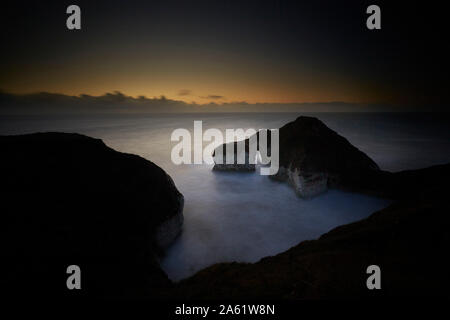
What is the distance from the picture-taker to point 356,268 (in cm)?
457

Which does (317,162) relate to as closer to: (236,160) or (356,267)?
(236,160)

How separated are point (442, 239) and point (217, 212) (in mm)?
10157

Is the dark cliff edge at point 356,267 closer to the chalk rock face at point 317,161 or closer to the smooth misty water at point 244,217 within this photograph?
the smooth misty water at point 244,217

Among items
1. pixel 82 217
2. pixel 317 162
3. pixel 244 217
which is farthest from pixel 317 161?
pixel 82 217

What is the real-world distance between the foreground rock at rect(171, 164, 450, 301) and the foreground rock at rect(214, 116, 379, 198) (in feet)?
25.9

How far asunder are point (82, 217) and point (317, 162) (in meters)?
14.3

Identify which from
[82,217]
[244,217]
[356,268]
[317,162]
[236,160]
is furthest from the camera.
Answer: [236,160]

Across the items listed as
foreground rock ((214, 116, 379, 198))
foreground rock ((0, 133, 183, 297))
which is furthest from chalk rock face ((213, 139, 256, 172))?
foreground rock ((0, 133, 183, 297))
